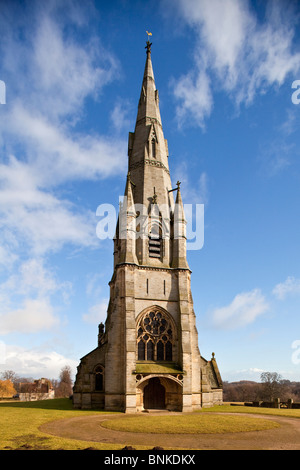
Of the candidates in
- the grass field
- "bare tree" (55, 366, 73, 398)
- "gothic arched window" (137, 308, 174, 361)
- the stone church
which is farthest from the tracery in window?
"bare tree" (55, 366, 73, 398)

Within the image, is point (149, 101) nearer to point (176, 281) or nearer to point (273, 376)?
point (176, 281)

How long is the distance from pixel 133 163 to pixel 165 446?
3247 centimetres

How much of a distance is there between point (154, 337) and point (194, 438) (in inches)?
667

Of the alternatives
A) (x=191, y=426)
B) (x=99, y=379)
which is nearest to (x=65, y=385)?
(x=99, y=379)

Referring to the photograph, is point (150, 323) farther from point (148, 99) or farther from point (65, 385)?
point (65, 385)

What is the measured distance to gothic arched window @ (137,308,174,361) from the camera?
33.7m

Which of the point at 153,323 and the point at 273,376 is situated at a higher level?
the point at 153,323

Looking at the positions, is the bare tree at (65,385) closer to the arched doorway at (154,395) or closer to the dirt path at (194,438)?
the arched doorway at (154,395)

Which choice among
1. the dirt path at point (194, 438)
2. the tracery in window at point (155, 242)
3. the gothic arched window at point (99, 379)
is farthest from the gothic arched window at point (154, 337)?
the dirt path at point (194, 438)

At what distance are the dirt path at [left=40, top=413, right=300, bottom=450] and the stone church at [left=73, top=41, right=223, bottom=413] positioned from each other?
11.1 metres

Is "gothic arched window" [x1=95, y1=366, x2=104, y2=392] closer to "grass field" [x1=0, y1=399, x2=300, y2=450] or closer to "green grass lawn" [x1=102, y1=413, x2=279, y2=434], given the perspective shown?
"grass field" [x1=0, y1=399, x2=300, y2=450]

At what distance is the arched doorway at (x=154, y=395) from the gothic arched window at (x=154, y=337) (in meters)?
2.16
